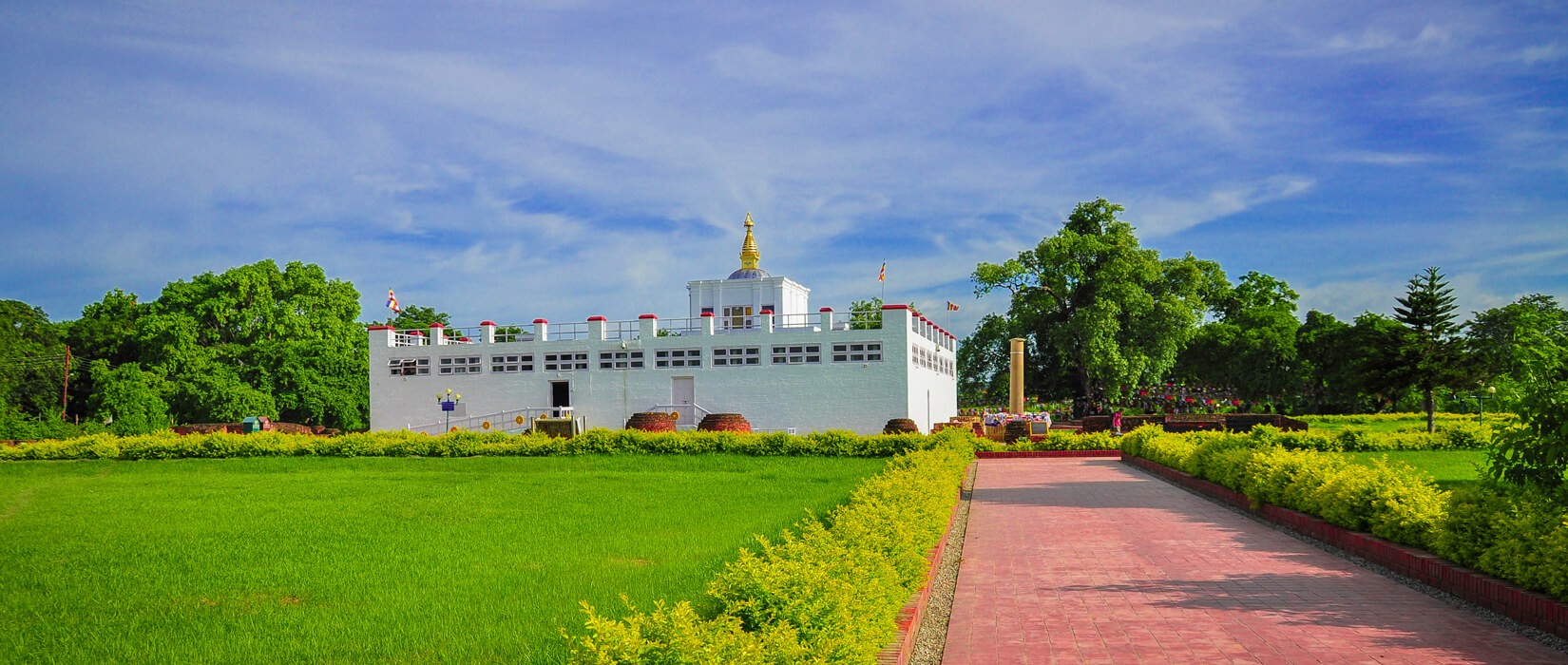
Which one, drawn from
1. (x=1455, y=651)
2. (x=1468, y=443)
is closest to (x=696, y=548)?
(x=1455, y=651)

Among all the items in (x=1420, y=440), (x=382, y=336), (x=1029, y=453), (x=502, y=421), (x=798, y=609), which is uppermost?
(x=382, y=336)

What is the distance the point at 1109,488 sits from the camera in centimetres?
1636

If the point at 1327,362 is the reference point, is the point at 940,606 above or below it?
below

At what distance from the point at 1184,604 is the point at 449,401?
33030mm

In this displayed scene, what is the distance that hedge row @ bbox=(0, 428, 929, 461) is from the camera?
947 inches

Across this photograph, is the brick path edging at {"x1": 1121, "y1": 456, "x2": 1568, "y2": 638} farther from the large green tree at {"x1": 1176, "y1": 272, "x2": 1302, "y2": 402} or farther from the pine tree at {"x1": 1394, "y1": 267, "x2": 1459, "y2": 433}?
the large green tree at {"x1": 1176, "y1": 272, "x2": 1302, "y2": 402}

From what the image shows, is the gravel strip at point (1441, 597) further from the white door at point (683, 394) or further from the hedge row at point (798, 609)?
the white door at point (683, 394)

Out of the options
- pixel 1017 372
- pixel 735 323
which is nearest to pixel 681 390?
pixel 735 323

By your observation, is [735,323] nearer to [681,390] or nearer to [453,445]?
[681,390]

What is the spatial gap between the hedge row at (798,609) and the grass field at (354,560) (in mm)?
1214

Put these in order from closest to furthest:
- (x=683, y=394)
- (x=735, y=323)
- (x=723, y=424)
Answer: (x=723, y=424), (x=683, y=394), (x=735, y=323)

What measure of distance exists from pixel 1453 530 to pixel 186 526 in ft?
39.6

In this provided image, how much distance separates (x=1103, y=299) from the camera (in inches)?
1597

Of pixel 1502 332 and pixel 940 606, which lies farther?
pixel 1502 332
